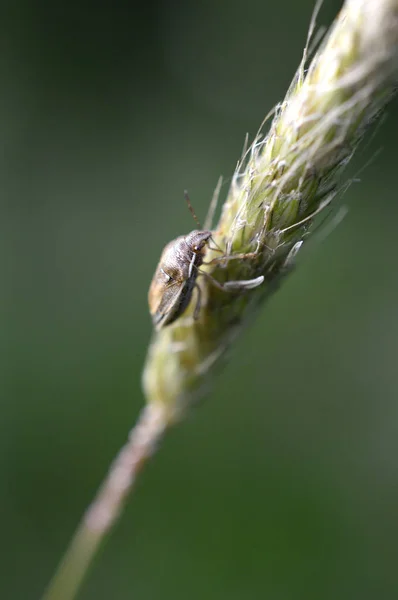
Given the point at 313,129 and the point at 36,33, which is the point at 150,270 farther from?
the point at 313,129

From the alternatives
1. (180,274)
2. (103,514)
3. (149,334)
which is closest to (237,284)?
(180,274)

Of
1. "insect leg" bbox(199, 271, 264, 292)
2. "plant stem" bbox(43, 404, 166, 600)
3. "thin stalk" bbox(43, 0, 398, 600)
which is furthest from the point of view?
"plant stem" bbox(43, 404, 166, 600)

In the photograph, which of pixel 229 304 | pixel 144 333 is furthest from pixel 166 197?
pixel 229 304

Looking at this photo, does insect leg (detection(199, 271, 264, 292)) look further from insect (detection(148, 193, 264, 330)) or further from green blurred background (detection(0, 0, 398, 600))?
green blurred background (detection(0, 0, 398, 600))

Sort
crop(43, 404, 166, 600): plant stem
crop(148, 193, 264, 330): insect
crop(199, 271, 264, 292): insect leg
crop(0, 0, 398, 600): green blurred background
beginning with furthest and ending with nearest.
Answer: crop(0, 0, 398, 600): green blurred background, crop(148, 193, 264, 330): insect, crop(43, 404, 166, 600): plant stem, crop(199, 271, 264, 292): insect leg

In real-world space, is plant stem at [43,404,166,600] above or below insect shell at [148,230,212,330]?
below

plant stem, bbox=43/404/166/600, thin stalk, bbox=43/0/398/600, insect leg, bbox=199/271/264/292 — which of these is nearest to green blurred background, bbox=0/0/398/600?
thin stalk, bbox=43/0/398/600

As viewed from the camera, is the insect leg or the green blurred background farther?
the green blurred background
